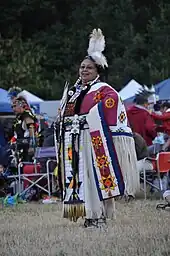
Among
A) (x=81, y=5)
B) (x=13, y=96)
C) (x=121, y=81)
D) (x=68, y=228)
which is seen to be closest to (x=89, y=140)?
(x=68, y=228)

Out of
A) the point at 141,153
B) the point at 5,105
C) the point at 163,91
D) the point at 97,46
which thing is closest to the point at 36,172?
the point at 141,153

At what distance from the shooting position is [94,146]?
6.47 m

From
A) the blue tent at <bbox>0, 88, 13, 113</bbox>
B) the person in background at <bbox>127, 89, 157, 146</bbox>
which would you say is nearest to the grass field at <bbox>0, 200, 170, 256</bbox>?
the person in background at <bbox>127, 89, 157, 146</bbox>

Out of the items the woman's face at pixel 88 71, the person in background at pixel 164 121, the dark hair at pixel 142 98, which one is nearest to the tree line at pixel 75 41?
the dark hair at pixel 142 98

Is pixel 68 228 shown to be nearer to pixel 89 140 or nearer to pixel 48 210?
pixel 89 140

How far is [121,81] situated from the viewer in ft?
78.9

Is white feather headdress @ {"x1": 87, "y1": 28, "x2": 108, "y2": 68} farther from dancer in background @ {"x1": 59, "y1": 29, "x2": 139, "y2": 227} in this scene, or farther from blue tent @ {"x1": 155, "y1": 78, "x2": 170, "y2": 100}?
blue tent @ {"x1": 155, "y1": 78, "x2": 170, "y2": 100}

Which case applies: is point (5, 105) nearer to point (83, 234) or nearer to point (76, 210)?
point (76, 210)

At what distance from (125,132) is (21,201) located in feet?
10.7

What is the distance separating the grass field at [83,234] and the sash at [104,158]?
0.32 metres

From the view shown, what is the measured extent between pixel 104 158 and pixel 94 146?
13 centimetres

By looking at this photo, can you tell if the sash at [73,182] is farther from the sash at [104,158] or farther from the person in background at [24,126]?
the person in background at [24,126]

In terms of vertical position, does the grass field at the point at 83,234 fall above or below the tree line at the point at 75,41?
below

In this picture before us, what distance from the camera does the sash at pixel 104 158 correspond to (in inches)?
252
